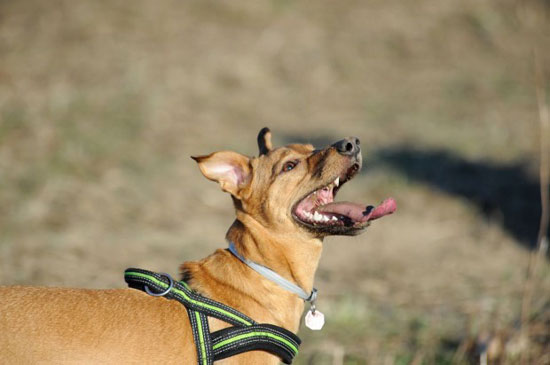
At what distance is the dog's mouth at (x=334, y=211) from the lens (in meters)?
4.09

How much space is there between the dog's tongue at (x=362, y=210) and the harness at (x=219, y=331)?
87 centimetres

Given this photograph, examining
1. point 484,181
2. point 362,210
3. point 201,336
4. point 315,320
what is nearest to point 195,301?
point 201,336

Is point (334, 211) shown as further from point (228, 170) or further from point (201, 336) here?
point (201, 336)

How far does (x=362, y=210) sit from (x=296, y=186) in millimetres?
558

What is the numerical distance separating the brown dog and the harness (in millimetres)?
75

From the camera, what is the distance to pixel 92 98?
12.3m

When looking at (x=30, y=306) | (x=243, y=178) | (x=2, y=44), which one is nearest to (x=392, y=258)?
(x=243, y=178)

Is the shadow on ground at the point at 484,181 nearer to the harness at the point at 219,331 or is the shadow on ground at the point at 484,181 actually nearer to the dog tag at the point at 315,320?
the dog tag at the point at 315,320

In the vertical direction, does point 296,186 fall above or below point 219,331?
above

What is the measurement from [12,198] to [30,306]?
596 centimetres

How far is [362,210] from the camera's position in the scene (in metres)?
4.16

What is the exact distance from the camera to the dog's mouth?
4090 millimetres

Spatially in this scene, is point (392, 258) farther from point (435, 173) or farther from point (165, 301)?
point (165, 301)

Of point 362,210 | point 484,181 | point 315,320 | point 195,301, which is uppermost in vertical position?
point 484,181
